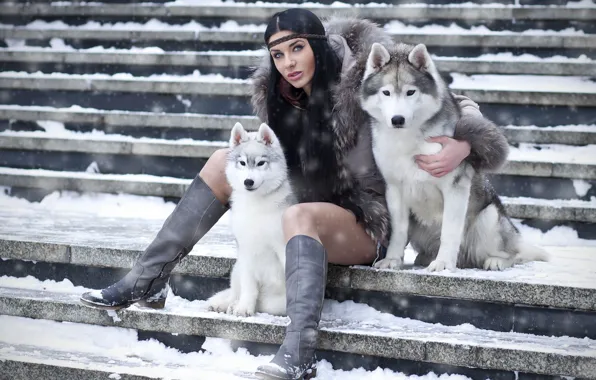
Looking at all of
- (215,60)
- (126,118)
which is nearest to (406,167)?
(126,118)

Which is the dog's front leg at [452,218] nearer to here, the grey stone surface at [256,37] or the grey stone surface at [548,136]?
the grey stone surface at [548,136]

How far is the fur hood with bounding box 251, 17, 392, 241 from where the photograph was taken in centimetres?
368

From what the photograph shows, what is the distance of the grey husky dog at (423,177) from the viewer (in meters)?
3.58

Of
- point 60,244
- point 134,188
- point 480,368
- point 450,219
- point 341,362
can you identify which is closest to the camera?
point 480,368

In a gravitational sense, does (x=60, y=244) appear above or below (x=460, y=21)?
below

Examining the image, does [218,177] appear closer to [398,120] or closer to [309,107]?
[309,107]

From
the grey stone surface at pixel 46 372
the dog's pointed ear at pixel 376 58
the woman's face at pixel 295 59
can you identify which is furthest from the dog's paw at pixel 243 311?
the dog's pointed ear at pixel 376 58

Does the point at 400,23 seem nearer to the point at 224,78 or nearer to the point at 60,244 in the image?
the point at 224,78

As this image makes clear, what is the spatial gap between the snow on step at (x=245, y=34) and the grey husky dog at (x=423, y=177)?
282 cm

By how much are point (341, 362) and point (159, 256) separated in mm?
1013

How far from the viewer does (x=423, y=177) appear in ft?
12.0

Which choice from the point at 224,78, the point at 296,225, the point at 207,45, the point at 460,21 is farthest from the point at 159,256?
the point at 460,21

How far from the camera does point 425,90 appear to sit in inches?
141

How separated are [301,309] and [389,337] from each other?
0.41 m
